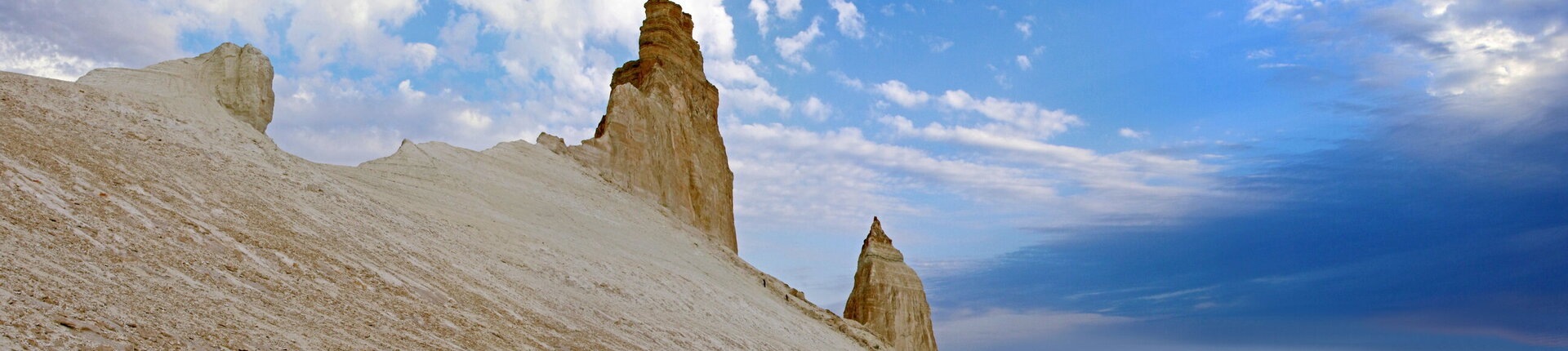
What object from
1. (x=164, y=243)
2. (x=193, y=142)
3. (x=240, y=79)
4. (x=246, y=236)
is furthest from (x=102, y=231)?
(x=240, y=79)

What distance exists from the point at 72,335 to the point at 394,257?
9.10m

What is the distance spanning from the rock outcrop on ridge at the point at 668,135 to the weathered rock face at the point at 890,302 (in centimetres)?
621

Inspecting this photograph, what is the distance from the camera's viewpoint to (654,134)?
41625 mm

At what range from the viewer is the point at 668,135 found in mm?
42812

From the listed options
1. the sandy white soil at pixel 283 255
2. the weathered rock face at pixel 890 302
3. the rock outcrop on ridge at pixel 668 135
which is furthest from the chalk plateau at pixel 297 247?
the weathered rock face at pixel 890 302

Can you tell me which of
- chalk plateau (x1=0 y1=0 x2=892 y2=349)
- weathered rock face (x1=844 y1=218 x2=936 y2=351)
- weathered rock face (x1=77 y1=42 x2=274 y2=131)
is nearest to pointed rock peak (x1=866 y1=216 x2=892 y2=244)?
weathered rock face (x1=844 y1=218 x2=936 y2=351)

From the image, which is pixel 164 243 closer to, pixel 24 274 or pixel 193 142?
pixel 24 274

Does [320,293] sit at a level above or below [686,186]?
below

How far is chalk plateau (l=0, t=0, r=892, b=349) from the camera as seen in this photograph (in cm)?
1147

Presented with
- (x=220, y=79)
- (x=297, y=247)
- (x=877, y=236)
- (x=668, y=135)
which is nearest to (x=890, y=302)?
(x=877, y=236)

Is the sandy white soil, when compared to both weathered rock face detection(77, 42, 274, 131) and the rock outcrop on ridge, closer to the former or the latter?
weathered rock face detection(77, 42, 274, 131)

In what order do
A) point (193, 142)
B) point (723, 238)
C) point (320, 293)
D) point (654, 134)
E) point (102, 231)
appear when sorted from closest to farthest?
point (102, 231) < point (320, 293) < point (193, 142) < point (654, 134) < point (723, 238)

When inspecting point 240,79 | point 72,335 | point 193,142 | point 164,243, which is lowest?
point 72,335

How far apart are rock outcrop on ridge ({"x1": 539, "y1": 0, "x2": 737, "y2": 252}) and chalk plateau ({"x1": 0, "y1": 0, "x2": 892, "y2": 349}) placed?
3.60 m
